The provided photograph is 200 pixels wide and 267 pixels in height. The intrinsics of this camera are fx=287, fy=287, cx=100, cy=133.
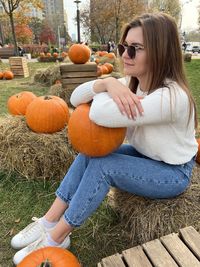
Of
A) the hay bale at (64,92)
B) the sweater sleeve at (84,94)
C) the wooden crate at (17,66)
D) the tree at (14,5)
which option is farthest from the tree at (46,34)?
the sweater sleeve at (84,94)

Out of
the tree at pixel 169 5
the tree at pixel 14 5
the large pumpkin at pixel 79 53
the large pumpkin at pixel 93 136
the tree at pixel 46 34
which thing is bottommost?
the tree at pixel 46 34

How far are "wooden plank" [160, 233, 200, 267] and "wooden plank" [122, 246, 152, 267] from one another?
15cm

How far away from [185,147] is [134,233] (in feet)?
2.62

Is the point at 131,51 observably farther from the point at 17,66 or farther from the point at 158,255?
the point at 17,66

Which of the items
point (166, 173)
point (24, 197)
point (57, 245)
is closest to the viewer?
point (166, 173)

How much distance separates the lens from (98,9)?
38469mm

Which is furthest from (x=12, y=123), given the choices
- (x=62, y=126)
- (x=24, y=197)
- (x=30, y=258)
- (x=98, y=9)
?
(x=98, y=9)

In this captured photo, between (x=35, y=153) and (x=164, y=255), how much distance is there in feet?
6.10

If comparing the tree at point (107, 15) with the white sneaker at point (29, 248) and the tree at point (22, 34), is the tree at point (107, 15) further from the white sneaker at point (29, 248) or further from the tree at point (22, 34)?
the white sneaker at point (29, 248)

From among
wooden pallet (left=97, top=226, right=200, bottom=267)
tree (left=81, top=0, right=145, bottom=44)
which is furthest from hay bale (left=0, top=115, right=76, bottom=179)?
tree (left=81, top=0, right=145, bottom=44)

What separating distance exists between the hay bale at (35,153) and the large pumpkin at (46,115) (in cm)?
9

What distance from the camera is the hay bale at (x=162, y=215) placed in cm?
203

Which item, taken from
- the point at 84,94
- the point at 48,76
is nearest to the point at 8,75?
the point at 48,76

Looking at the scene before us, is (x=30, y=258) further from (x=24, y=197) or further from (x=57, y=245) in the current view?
(x=24, y=197)
